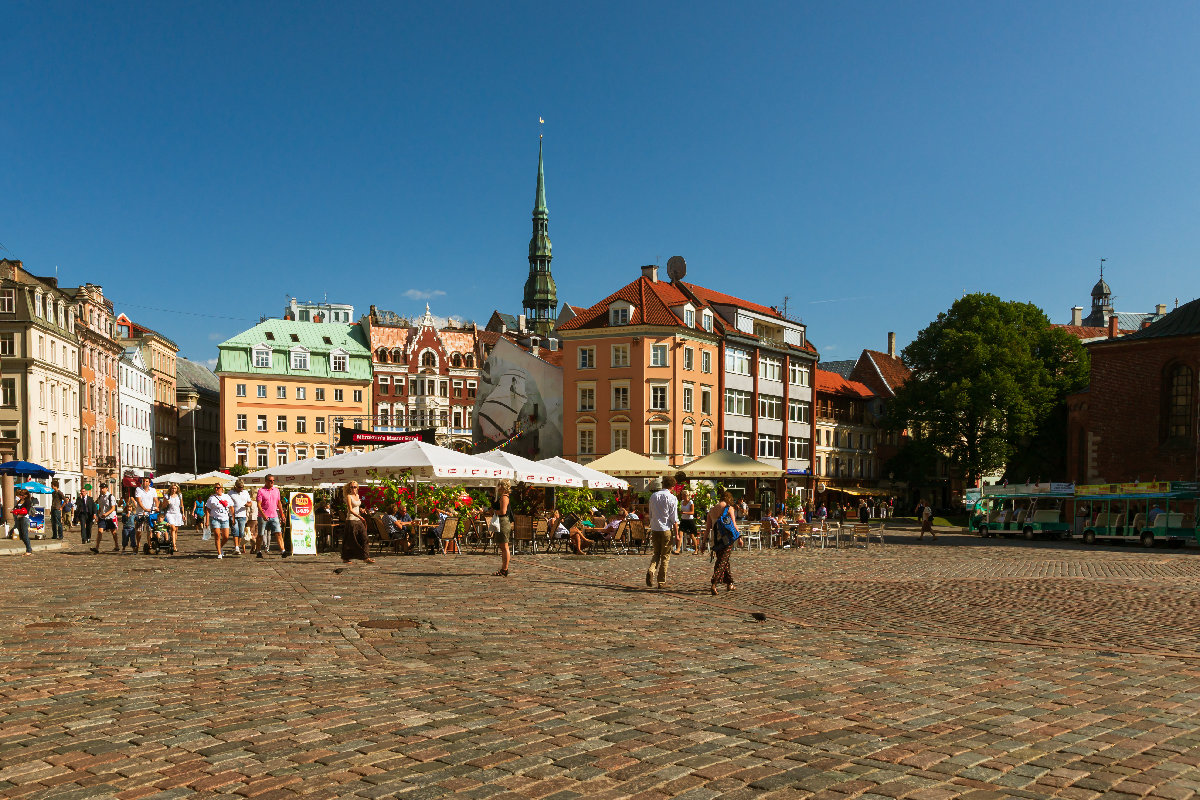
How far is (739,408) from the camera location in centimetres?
6862

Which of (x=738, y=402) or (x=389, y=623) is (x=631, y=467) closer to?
(x=389, y=623)

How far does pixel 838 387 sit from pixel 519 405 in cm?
2723

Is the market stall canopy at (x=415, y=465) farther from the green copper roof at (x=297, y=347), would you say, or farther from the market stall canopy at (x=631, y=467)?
the green copper roof at (x=297, y=347)

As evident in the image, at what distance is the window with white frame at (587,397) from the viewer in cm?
6419

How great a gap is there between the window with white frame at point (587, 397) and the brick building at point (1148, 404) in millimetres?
26742

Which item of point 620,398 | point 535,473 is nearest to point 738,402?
point 620,398

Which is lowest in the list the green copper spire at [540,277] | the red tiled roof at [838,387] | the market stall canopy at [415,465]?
the market stall canopy at [415,465]

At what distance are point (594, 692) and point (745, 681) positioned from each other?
4.58ft

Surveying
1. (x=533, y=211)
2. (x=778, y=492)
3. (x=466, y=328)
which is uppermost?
(x=533, y=211)

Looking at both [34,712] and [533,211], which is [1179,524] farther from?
[533,211]

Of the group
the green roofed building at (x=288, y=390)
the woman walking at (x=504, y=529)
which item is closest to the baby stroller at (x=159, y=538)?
the woman walking at (x=504, y=529)

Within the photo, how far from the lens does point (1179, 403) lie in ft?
166

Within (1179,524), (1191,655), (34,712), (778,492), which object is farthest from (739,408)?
(34,712)

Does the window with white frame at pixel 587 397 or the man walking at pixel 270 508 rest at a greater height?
the window with white frame at pixel 587 397
